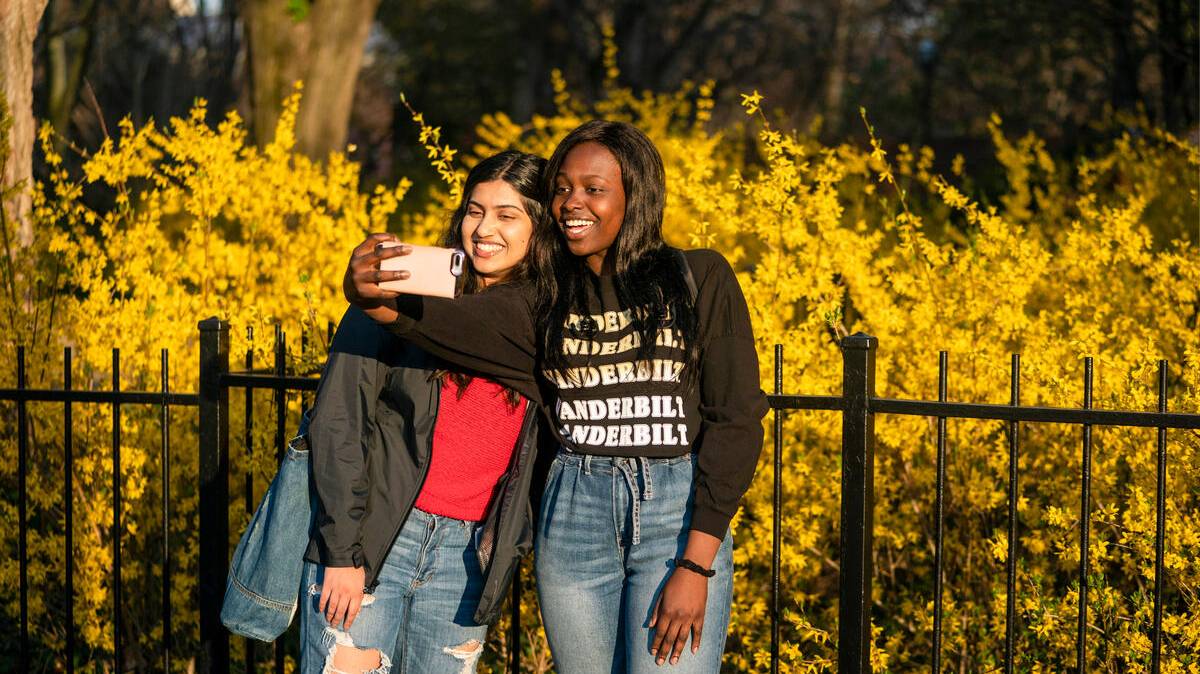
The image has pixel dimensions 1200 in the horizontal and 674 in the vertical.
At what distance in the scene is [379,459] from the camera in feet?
8.36

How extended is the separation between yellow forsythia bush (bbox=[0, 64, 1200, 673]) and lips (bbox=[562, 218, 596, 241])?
121 centimetres

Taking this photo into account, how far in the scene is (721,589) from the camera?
2.45 metres

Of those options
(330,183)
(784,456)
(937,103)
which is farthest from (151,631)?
(937,103)

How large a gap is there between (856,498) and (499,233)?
3.48 ft

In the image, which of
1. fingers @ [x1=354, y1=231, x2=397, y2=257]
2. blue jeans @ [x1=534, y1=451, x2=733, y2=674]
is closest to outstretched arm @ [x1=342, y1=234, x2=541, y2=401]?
fingers @ [x1=354, y1=231, x2=397, y2=257]

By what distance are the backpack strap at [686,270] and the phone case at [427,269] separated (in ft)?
1.49

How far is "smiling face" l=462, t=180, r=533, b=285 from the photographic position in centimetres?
268

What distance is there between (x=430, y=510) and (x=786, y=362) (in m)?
1.75

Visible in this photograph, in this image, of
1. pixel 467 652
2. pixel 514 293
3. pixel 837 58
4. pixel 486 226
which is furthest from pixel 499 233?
pixel 837 58

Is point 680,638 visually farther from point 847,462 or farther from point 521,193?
point 521,193

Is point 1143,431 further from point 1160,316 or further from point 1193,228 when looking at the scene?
point 1193,228

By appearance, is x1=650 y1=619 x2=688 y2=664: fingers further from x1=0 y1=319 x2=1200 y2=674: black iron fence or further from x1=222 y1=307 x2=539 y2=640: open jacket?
x1=0 y1=319 x2=1200 y2=674: black iron fence

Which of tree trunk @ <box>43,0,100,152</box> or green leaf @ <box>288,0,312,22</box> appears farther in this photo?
tree trunk @ <box>43,0,100,152</box>

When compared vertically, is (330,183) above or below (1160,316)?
above
